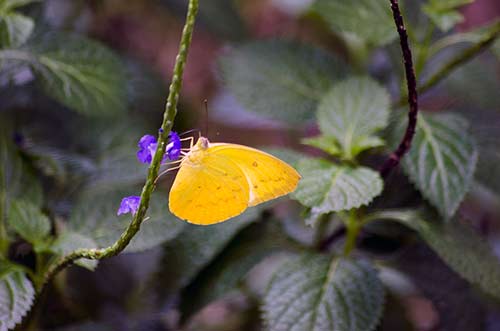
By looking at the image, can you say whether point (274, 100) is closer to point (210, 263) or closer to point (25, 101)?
point (210, 263)

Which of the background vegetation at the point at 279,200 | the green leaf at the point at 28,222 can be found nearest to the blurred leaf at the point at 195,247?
the background vegetation at the point at 279,200

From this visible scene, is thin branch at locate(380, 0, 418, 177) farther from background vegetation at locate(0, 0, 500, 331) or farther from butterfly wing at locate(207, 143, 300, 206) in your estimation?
butterfly wing at locate(207, 143, 300, 206)

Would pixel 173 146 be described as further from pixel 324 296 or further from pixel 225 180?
pixel 324 296

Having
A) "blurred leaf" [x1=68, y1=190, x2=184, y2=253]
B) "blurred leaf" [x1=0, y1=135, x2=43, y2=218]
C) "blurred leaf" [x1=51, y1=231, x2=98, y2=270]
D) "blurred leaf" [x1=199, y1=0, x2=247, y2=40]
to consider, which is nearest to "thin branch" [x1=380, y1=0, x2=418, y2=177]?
"blurred leaf" [x1=68, y1=190, x2=184, y2=253]

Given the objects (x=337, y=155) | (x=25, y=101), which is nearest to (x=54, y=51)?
(x=25, y=101)

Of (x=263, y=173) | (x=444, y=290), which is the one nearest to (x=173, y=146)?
(x=263, y=173)

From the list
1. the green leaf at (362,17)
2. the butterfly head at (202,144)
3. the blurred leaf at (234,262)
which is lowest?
the blurred leaf at (234,262)

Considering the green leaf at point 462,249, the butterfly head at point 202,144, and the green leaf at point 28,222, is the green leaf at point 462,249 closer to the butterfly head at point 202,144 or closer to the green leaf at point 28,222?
the butterfly head at point 202,144
